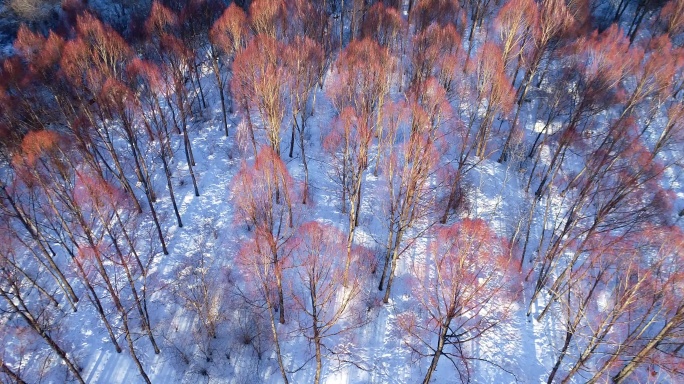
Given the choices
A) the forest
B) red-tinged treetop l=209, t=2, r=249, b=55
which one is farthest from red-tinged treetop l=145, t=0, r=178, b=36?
red-tinged treetop l=209, t=2, r=249, b=55

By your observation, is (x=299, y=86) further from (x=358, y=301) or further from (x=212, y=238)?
(x=358, y=301)

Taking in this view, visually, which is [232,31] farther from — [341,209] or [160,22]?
[341,209]

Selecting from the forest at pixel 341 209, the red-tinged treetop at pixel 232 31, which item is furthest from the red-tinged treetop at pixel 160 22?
the red-tinged treetop at pixel 232 31

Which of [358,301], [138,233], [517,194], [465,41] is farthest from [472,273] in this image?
[465,41]

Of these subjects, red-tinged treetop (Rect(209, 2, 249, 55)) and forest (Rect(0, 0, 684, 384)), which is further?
red-tinged treetop (Rect(209, 2, 249, 55))

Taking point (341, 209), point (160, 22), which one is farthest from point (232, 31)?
point (341, 209)

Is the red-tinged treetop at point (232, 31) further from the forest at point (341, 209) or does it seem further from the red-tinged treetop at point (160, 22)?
the red-tinged treetop at point (160, 22)

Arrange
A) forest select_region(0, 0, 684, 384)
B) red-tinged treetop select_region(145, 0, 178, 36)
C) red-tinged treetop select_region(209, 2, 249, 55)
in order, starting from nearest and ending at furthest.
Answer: forest select_region(0, 0, 684, 384)
red-tinged treetop select_region(209, 2, 249, 55)
red-tinged treetop select_region(145, 0, 178, 36)

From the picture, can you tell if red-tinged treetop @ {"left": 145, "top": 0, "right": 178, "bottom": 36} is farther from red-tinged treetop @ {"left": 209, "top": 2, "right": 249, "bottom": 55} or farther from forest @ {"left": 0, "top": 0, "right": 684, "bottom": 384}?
red-tinged treetop @ {"left": 209, "top": 2, "right": 249, "bottom": 55}
